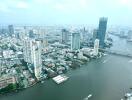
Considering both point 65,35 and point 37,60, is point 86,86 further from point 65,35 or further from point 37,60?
point 65,35

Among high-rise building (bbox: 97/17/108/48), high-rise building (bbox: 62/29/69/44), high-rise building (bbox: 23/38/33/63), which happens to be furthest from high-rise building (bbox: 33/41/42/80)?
high-rise building (bbox: 62/29/69/44)

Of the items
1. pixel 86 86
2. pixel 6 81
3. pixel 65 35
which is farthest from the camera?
pixel 65 35

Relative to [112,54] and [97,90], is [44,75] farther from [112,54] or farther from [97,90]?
[112,54]

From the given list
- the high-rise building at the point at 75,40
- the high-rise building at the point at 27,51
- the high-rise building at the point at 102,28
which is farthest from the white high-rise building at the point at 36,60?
the high-rise building at the point at 102,28

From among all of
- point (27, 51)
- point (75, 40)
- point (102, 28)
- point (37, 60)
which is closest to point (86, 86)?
point (37, 60)

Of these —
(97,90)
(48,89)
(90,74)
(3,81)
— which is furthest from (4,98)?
(90,74)

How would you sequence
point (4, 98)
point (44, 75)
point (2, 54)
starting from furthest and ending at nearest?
point (2, 54)
point (44, 75)
point (4, 98)

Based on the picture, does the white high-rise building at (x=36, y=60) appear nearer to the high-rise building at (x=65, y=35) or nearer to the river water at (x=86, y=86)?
the river water at (x=86, y=86)

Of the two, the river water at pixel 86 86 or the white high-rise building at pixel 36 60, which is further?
the white high-rise building at pixel 36 60
